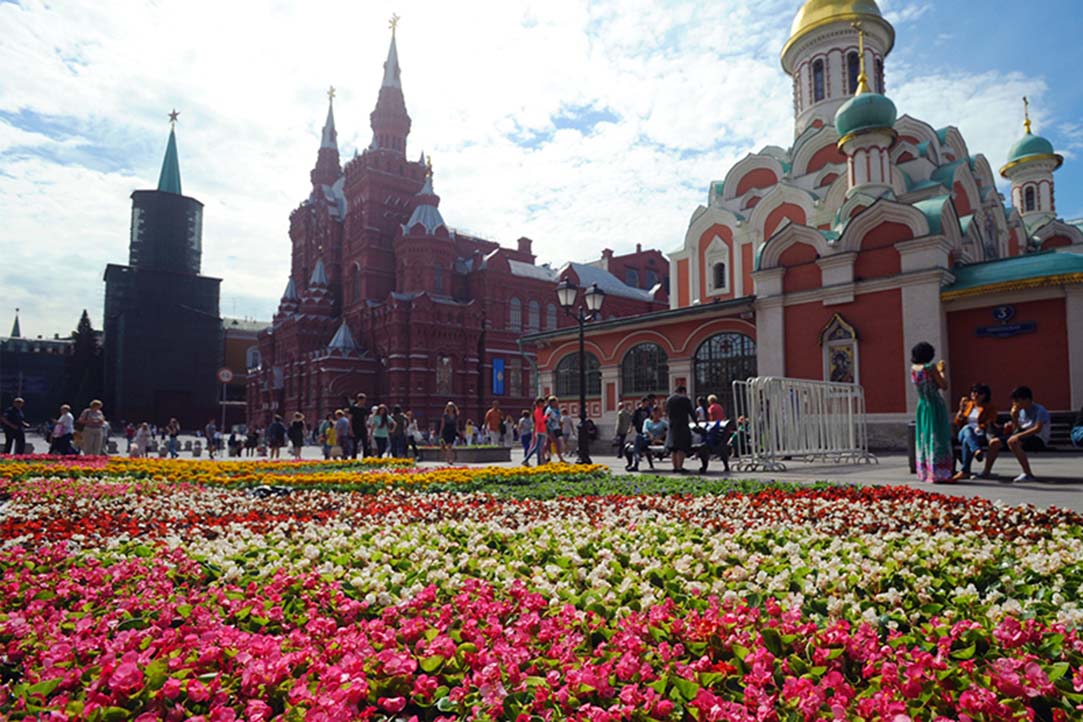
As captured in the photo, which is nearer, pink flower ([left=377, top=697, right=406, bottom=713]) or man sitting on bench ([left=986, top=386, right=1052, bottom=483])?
pink flower ([left=377, top=697, right=406, bottom=713])

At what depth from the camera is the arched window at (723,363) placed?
22.1m

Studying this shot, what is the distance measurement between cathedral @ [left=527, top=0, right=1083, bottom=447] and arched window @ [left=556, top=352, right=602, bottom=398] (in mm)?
146

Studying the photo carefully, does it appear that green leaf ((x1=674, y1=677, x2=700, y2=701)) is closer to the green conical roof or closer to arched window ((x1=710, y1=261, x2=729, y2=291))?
arched window ((x1=710, y1=261, x2=729, y2=291))

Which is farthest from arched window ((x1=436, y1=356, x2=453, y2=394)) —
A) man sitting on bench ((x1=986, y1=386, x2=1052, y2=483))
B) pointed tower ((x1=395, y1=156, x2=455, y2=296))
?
man sitting on bench ((x1=986, y1=386, x2=1052, y2=483))

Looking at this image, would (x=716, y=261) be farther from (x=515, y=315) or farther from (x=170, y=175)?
(x=170, y=175)

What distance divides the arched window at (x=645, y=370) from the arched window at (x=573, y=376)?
1.39 meters

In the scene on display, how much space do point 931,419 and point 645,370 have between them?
1597 centimetres

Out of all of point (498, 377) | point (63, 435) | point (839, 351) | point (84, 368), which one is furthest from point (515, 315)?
point (84, 368)

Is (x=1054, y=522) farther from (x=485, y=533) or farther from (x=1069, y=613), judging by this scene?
(x=485, y=533)

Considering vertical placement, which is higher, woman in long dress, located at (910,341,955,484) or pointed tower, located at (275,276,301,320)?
pointed tower, located at (275,276,301,320)

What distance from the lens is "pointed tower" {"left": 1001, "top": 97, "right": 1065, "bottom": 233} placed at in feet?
113

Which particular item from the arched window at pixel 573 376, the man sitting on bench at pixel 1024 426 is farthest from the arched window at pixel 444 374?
the man sitting on bench at pixel 1024 426

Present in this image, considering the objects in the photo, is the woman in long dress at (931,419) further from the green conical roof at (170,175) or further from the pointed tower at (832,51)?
the green conical roof at (170,175)

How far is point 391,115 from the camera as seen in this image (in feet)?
157
